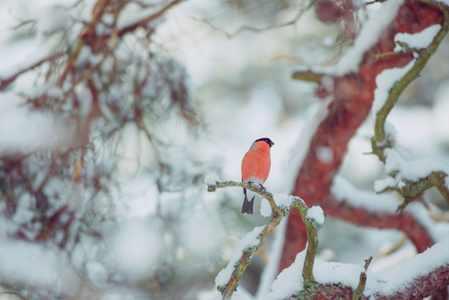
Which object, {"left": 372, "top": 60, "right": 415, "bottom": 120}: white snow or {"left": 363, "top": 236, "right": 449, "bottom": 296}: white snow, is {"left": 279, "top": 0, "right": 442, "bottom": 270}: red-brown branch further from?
{"left": 363, "top": 236, "right": 449, "bottom": 296}: white snow

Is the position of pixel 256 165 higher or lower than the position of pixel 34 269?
lower

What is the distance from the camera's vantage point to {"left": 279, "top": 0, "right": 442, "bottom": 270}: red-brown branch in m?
2.15

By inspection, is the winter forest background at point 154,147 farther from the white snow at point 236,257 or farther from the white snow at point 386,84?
the white snow at point 236,257

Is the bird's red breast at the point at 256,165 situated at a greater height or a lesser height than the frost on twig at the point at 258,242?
greater

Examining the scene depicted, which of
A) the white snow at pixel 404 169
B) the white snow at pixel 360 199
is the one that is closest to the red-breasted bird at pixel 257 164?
the white snow at pixel 404 169

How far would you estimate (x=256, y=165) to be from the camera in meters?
1.24

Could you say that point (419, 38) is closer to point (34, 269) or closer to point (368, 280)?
point (368, 280)

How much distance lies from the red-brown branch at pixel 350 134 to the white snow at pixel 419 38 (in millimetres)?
205

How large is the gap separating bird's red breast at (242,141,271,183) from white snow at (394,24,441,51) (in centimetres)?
93

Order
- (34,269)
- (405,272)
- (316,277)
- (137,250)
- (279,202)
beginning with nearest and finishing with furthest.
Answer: (279,202) < (316,277) < (405,272) < (34,269) < (137,250)

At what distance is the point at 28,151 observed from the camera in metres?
2.01

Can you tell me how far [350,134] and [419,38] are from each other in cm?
75

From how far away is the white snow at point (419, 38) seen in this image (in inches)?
71.7

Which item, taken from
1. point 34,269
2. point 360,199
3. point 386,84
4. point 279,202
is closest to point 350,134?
point 360,199
